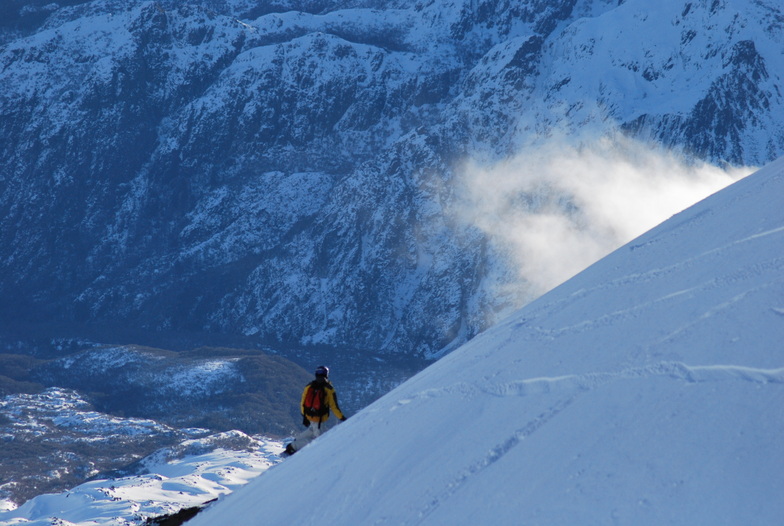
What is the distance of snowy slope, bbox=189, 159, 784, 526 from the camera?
8648mm

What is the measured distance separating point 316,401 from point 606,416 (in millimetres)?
12230

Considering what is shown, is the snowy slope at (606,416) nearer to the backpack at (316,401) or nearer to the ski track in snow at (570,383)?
the ski track in snow at (570,383)

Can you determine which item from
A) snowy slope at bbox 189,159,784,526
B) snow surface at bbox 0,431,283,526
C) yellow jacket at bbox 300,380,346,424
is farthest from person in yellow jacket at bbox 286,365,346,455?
snow surface at bbox 0,431,283,526

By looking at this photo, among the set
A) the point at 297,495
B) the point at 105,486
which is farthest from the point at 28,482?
the point at 297,495

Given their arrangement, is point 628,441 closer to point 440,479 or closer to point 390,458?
point 440,479

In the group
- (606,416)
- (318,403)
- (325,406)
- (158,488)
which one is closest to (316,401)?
(318,403)

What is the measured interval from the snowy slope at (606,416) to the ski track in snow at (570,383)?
26 millimetres

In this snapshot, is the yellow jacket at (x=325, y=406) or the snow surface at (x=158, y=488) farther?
the snow surface at (x=158, y=488)

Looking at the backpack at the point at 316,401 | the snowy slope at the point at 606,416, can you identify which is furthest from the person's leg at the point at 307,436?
the snowy slope at the point at 606,416

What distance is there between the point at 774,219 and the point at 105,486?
13770 centimetres

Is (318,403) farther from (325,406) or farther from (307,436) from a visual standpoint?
(307,436)

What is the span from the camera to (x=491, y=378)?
1372 cm

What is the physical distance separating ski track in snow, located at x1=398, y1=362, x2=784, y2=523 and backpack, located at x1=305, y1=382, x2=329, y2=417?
9.41 meters

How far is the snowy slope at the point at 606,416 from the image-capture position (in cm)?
865
